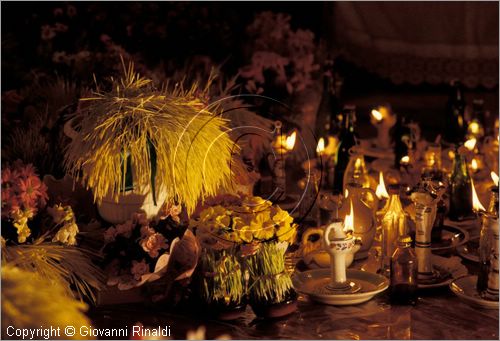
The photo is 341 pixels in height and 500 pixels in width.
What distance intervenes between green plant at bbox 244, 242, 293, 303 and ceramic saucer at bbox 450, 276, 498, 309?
1.26ft

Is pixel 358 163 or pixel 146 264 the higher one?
pixel 358 163

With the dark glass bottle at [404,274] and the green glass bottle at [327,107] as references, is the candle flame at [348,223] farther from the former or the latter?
the green glass bottle at [327,107]

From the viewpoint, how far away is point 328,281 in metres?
1.90

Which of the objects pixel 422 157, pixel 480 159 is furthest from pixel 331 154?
pixel 480 159

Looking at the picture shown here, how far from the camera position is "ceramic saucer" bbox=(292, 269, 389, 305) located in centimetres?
181

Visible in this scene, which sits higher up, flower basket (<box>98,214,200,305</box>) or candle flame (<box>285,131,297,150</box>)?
candle flame (<box>285,131,297,150</box>)

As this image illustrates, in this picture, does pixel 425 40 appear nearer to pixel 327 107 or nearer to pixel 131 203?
pixel 327 107

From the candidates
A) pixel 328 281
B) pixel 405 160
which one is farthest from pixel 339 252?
pixel 405 160

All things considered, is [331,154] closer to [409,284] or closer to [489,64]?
[409,284]

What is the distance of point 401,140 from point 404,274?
0.95m

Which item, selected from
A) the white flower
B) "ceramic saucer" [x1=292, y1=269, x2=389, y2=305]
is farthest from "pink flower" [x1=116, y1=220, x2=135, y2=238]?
"ceramic saucer" [x1=292, y1=269, x2=389, y2=305]

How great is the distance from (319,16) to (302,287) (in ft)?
8.95

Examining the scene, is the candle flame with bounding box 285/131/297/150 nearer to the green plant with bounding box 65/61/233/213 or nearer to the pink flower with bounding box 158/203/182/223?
the green plant with bounding box 65/61/233/213

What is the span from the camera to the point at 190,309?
1.79m
